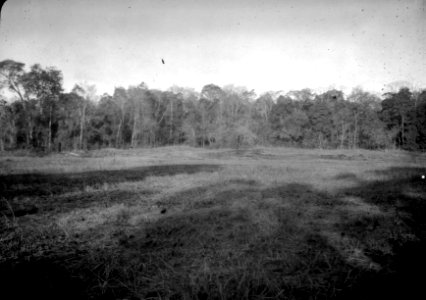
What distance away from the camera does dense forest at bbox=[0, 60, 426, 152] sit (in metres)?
44.4

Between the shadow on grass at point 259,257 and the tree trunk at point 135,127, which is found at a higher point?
the tree trunk at point 135,127

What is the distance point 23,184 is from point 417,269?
13.0 meters

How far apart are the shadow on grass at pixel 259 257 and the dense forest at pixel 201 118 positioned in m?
41.1

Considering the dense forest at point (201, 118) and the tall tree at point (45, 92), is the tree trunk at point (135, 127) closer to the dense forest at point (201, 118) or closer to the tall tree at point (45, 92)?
the dense forest at point (201, 118)

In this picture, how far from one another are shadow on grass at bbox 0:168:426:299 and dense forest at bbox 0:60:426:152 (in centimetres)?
4106

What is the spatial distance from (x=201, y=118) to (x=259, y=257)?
2281 inches

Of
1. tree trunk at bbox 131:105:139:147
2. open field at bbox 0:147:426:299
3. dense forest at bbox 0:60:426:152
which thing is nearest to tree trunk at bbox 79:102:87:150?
dense forest at bbox 0:60:426:152

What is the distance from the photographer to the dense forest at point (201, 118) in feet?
146

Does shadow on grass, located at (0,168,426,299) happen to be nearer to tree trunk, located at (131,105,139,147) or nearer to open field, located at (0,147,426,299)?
open field, located at (0,147,426,299)

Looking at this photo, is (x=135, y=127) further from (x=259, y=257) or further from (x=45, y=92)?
(x=259, y=257)

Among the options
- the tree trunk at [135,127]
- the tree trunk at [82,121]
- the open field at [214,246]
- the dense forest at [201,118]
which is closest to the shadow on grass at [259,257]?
the open field at [214,246]

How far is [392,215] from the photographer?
645cm

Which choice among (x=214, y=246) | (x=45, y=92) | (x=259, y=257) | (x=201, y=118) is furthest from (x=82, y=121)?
(x=259, y=257)

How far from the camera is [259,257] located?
3977mm
